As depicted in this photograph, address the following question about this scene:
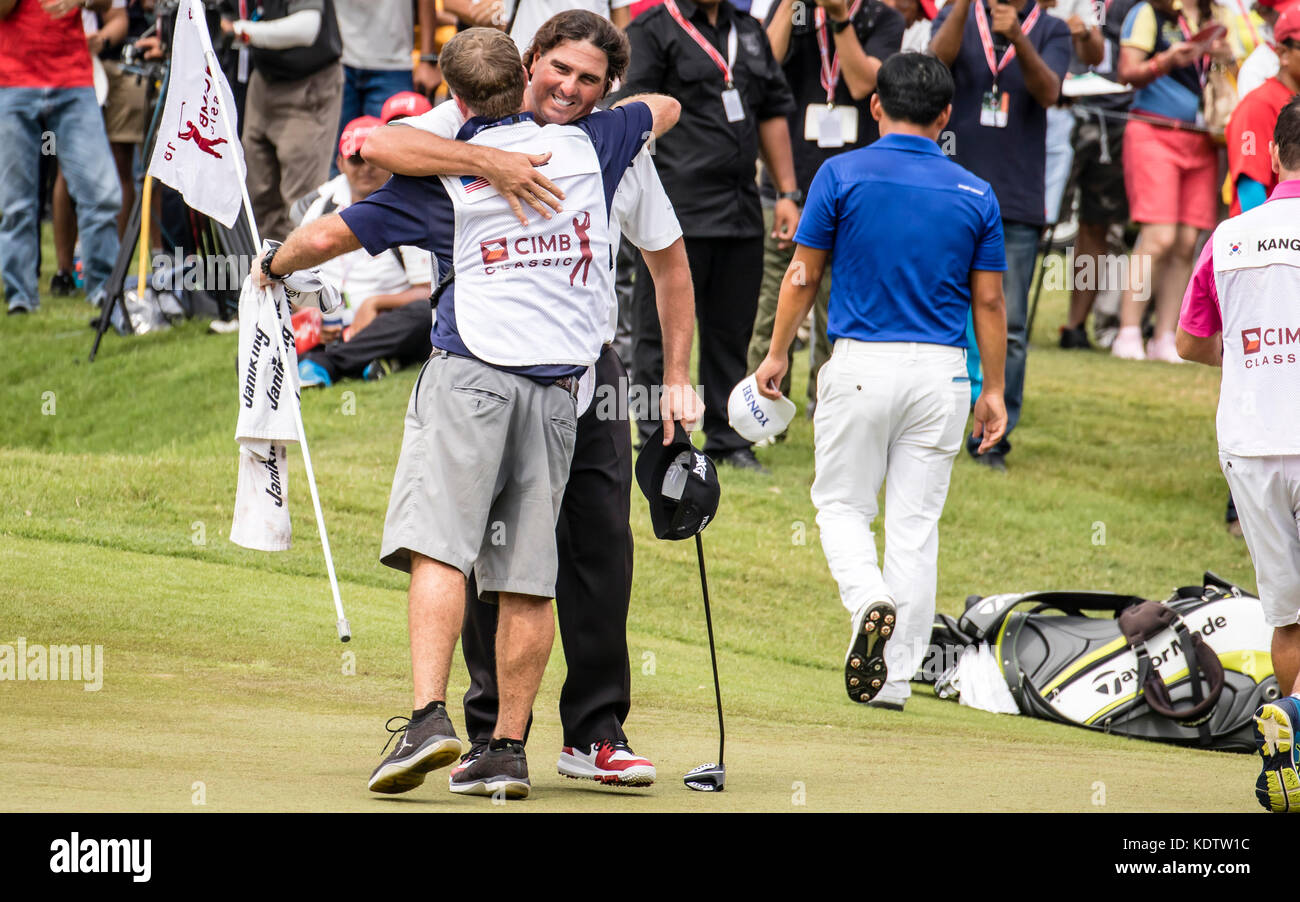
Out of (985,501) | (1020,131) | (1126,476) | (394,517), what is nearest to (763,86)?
(1020,131)

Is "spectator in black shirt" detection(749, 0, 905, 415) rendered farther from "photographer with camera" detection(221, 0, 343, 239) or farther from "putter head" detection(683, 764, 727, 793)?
"putter head" detection(683, 764, 727, 793)

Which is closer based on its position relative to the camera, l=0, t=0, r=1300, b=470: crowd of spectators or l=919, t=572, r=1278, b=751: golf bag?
l=919, t=572, r=1278, b=751: golf bag

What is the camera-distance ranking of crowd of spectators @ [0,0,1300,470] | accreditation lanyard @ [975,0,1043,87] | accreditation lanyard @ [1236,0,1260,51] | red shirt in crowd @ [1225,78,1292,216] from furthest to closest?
accreditation lanyard @ [1236,0,1260,51], accreditation lanyard @ [975,0,1043,87], crowd of spectators @ [0,0,1300,470], red shirt in crowd @ [1225,78,1292,216]

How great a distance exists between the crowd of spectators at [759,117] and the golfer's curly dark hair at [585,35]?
407cm

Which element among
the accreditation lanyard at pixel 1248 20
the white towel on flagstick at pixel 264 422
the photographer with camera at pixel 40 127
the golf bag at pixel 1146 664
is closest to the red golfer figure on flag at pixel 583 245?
the white towel on flagstick at pixel 264 422

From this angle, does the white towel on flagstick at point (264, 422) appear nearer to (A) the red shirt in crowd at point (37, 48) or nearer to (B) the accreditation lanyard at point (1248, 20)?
(A) the red shirt in crowd at point (37, 48)

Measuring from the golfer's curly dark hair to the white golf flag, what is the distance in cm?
227

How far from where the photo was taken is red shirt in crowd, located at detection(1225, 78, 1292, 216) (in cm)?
912

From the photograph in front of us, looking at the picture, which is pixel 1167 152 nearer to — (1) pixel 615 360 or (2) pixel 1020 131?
(2) pixel 1020 131

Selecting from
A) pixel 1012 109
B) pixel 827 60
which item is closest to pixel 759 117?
pixel 827 60

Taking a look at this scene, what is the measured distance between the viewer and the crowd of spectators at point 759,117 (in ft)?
34.1

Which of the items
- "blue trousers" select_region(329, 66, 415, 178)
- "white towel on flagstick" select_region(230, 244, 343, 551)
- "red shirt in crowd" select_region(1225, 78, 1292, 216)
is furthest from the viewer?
"blue trousers" select_region(329, 66, 415, 178)

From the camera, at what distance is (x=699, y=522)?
5.64 m
